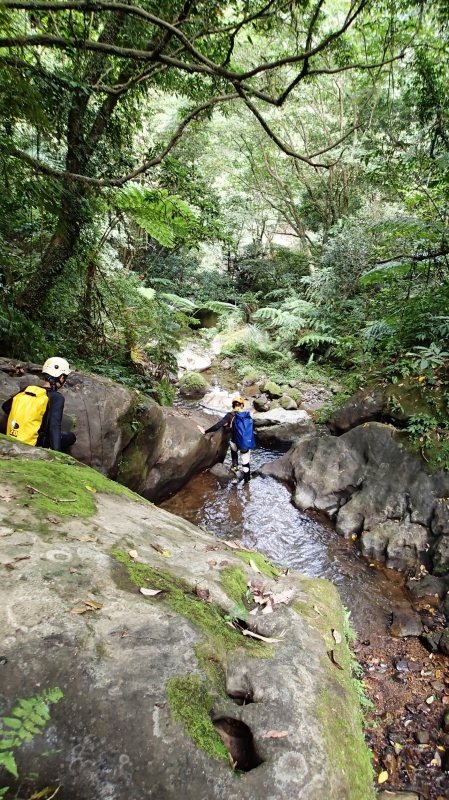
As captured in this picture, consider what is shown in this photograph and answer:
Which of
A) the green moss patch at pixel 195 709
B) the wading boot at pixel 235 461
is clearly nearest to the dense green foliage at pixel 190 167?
the wading boot at pixel 235 461

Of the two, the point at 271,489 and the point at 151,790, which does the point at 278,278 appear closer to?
the point at 271,489

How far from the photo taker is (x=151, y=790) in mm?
1391

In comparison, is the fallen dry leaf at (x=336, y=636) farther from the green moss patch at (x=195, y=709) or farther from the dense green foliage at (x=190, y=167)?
the dense green foliage at (x=190, y=167)

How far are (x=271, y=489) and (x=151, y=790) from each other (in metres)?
5.92

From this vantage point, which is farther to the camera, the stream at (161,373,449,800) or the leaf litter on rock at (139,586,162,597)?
the stream at (161,373,449,800)

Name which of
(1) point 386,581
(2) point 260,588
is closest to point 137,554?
(2) point 260,588

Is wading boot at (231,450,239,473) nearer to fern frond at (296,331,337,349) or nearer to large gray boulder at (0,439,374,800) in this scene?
large gray boulder at (0,439,374,800)

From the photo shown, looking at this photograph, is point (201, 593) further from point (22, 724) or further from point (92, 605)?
point (22, 724)

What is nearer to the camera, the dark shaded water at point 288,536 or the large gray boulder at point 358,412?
the dark shaded water at point 288,536

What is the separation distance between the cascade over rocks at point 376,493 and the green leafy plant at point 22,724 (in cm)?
493

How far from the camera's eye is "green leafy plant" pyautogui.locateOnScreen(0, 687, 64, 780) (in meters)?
1.28

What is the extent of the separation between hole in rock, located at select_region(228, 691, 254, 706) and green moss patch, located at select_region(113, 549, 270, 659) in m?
0.18

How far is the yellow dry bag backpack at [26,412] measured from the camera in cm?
394

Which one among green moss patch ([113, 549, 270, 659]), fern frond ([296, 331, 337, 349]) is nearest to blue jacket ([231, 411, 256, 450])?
green moss patch ([113, 549, 270, 659])
